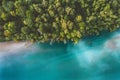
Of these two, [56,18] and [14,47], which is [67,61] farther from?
[14,47]

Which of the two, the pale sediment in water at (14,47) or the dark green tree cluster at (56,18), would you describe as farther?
the pale sediment in water at (14,47)

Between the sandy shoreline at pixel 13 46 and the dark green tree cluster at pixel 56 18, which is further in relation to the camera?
the sandy shoreline at pixel 13 46

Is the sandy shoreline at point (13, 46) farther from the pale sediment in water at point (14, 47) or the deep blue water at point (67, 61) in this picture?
the deep blue water at point (67, 61)

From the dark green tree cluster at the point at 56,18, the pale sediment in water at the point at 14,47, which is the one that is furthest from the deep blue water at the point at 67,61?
the dark green tree cluster at the point at 56,18

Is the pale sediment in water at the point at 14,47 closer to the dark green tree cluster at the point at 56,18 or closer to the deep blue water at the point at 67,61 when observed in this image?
the deep blue water at the point at 67,61

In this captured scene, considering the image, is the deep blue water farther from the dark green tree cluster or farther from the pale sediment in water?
the dark green tree cluster

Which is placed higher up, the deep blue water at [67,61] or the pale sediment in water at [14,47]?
the pale sediment in water at [14,47]
